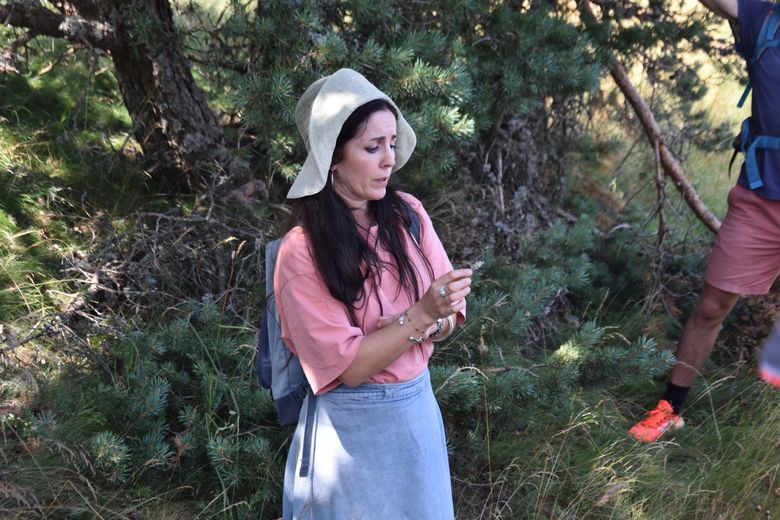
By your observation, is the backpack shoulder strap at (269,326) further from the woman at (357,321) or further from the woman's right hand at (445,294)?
the woman's right hand at (445,294)

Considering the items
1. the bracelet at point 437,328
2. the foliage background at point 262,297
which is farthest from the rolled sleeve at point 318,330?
the foliage background at point 262,297

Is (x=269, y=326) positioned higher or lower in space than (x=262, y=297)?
higher

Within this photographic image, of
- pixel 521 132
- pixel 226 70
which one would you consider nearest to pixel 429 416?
pixel 226 70

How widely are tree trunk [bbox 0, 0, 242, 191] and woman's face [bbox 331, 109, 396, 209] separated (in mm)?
1882

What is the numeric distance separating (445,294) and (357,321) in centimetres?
30

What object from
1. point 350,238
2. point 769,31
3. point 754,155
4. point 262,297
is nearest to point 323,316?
point 350,238

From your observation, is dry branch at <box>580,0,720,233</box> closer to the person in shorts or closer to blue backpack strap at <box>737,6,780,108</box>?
the person in shorts

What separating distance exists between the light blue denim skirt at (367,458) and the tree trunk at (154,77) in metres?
2.11

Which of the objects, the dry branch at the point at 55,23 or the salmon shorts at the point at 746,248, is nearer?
the dry branch at the point at 55,23

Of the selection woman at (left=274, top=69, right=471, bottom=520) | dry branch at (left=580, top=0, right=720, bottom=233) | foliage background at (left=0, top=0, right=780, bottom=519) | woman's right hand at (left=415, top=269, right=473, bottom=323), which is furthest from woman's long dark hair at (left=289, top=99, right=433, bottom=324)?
dry branch at (left=580, top=0, right=720, bottom=233)

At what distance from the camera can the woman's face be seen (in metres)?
2.10

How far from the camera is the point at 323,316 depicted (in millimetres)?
1971

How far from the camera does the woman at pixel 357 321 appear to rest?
6.49 feet

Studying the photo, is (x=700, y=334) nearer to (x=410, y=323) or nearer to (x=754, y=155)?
(x=754, y=155)
